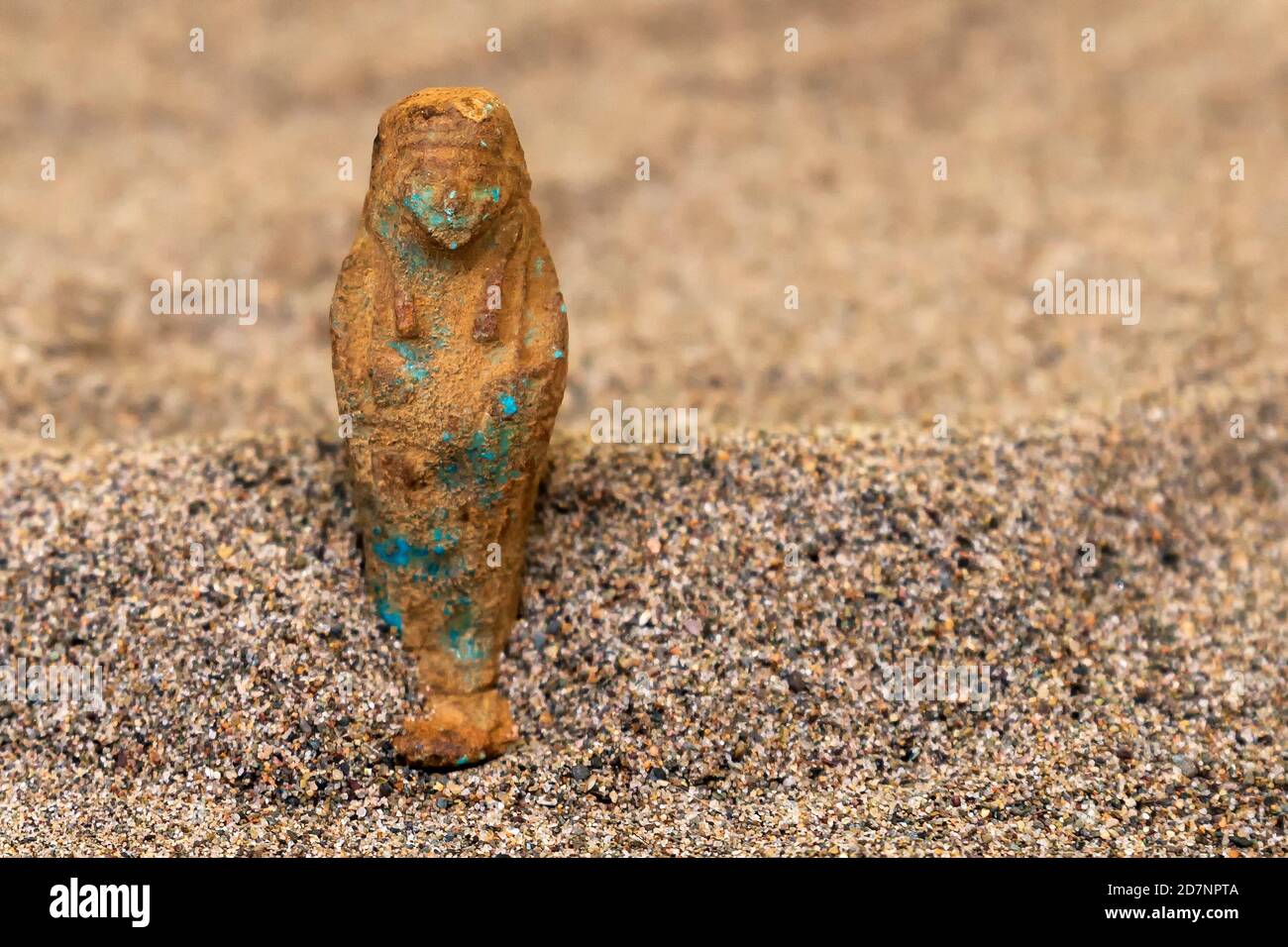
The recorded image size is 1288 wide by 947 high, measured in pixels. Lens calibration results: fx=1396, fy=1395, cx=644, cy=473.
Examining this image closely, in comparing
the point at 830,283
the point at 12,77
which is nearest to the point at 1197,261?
the point at 830,283

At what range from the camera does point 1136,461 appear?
446 cm

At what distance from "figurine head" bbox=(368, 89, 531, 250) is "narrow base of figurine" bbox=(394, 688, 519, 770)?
116cm

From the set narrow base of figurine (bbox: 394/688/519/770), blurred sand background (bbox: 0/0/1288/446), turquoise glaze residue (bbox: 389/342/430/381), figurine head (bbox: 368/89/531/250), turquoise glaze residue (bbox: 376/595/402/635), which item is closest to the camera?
figurine head (bbox: 368/89/531/250)

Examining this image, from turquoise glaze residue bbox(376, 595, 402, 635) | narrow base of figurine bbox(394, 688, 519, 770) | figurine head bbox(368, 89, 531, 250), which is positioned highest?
figurine head bbox(368, 89, 531, 250)

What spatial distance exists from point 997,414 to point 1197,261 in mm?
1818

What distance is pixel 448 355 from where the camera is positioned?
331cm

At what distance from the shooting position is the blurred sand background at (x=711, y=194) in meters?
5.29

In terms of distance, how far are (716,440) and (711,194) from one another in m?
2.78

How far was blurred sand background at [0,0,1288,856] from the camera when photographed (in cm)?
345

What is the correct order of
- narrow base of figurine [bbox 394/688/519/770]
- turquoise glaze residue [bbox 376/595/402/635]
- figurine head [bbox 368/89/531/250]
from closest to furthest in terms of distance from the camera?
figurine head [bbox 368/89/531/250], narrow base of figurine [bbox 394/688/519/770], turquoise glaze residue [bbox 376/595/402/635]

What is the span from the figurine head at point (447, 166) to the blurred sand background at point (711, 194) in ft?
4.78

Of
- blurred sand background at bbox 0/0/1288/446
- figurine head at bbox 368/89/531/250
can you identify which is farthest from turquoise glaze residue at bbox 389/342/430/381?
blurred sand background at bbox 0/0/1288/446

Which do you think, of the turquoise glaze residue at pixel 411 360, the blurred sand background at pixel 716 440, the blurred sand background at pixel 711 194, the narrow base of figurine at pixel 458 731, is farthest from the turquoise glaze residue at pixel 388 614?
Result: the blurred sand background at pixel 711 194

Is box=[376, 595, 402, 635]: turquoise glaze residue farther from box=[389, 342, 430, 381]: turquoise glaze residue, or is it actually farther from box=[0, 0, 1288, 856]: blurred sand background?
box=[389, 342, 430, 381]: turquoise glaze residue
